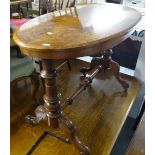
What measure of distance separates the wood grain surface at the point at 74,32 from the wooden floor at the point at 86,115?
0.69m

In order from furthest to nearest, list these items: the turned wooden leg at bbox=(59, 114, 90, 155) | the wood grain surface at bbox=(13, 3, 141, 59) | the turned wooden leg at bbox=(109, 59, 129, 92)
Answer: the turned wooden leg at bbox=(109, 59, 129, 92) < the turned wooden leg at bbox=(59, 114, 90, 155) < the wood grain surface at bbox=(13, 3, 141, 59)

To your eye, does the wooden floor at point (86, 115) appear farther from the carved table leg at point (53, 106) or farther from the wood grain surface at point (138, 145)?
the wood grain surface at point (138, 145)

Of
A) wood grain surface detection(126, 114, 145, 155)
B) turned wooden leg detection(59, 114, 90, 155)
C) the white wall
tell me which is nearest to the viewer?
wood grain surface detection(126, 114, 145, 155)

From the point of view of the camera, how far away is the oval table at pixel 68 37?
2.85 feet

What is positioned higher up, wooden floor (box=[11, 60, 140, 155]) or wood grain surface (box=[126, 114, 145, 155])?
wood grain surface (box=[126, 114, 145, 155])

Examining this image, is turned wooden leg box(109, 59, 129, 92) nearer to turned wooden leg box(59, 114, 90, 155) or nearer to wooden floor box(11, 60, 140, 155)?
wooden floor box(11, 60, 140, 155)

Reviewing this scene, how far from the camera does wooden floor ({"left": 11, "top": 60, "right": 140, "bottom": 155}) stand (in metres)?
1.32

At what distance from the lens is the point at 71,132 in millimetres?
1188

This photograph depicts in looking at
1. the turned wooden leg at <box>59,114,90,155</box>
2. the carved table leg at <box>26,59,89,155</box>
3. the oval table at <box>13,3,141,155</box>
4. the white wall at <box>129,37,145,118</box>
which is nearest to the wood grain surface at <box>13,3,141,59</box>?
the oval table at <box>13,3,141,155</box>

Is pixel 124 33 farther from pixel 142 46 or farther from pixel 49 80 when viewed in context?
pixel 142 46

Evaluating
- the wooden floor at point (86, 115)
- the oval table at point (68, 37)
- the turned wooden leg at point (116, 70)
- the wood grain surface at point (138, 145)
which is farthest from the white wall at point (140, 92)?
the wood grain surface at point (138, 145)

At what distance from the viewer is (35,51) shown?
848mm

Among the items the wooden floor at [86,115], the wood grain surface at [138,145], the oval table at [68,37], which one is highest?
the oval table at [68,37]

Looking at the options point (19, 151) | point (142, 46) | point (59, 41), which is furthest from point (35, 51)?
point (142, 46)
